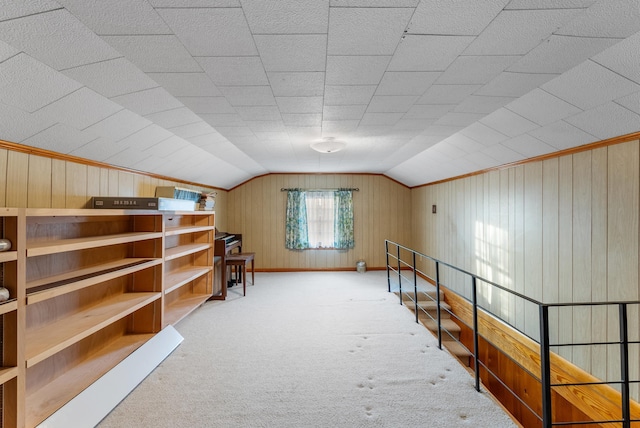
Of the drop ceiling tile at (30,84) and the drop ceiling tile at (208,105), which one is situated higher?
the drop ceiling tile at (208,105)

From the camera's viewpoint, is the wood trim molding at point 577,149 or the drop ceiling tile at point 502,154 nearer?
the wood trim molding at point 577,149

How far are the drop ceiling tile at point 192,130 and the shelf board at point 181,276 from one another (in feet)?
5.01

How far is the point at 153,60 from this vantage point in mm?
1556

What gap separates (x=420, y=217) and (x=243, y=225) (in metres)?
3.67

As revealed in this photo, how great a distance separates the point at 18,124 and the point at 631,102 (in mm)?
3657

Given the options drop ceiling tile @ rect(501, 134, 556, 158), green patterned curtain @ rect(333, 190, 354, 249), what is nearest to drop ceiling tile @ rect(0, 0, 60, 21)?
drop ceiling tile @ rect(501, 134, 556, 158)

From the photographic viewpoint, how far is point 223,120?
2.63 metres

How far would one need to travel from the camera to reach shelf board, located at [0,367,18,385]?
4.41ft

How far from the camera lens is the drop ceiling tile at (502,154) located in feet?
9.96

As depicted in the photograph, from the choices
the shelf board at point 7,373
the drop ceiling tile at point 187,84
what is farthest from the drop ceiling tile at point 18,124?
the shelf board at point 7,373

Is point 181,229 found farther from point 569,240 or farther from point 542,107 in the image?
point 569,240

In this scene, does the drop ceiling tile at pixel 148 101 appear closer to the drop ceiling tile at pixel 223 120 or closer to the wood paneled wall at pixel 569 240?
the drop ceiling tile at pixel 223 120

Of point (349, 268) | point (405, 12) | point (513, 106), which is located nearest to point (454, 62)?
point (405, 12)

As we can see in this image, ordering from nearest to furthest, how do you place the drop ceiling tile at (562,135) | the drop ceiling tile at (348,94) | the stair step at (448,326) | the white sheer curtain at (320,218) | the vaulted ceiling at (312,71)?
the vaulted ceiling at (312,71)
the drop ceiling tile at (348,94)
the drop ceiling tile at (562,135)
the stair step at (448,326)
the white sheer curtain at (320,218)
